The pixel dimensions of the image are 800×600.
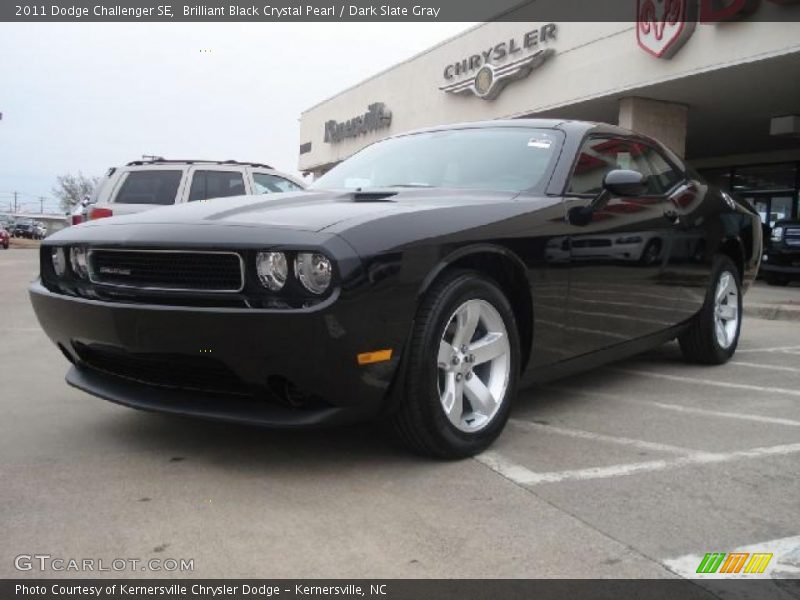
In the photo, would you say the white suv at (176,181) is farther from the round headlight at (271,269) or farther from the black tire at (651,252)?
the round headlight at (271,269)

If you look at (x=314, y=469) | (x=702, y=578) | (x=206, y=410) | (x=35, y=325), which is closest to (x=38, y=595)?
(x=206, y=410)

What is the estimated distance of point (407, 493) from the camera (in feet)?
8.77

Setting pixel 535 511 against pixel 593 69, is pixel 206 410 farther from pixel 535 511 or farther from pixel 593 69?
pixel 593 69

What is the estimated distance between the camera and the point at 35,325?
6.89 m

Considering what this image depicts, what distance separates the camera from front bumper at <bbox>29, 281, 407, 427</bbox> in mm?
2486

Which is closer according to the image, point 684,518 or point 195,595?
point 195,595

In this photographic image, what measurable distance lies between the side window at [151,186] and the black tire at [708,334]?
653cm

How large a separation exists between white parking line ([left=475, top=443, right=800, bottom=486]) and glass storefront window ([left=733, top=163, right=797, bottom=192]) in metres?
18.3

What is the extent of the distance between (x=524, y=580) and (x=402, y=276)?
1.11 metres

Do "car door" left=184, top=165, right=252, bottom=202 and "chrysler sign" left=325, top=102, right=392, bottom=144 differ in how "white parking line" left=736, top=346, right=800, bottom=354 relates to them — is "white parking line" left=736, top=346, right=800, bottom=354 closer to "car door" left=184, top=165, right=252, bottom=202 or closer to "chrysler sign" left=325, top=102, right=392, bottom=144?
"car door" left=184, top=165, right=252, bottom=202

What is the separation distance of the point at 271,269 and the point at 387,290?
411 millimetres

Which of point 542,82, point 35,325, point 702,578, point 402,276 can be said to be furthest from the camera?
point 542,82

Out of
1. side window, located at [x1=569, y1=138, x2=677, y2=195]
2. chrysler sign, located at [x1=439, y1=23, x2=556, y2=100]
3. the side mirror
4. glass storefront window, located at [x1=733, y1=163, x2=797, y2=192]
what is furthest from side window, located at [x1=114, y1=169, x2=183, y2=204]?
glass storefront window, located at [x1=733, y1=163, x2=797, y2=192]

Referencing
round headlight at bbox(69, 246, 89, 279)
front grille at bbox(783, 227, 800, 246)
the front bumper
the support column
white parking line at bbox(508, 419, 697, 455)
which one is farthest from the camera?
the support column
